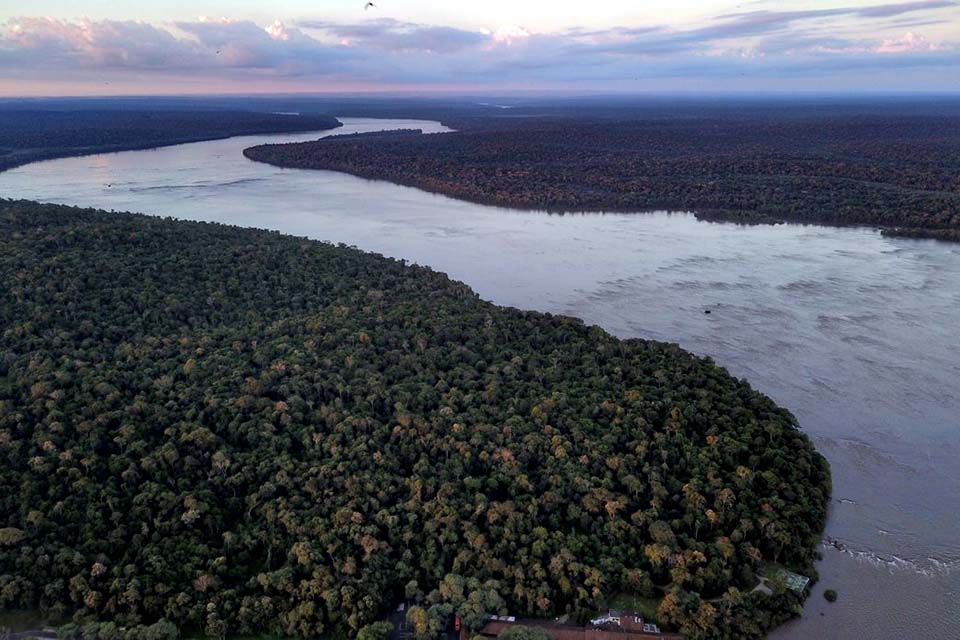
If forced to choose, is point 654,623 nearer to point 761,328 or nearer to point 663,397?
point 663,397

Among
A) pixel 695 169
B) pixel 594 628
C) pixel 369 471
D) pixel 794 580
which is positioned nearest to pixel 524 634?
pixel 594 628

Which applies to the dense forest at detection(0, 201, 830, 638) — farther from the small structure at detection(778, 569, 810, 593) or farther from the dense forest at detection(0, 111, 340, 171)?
the dense forest at detection(0, 111, 340, 171)

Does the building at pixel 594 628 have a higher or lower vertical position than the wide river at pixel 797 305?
lower

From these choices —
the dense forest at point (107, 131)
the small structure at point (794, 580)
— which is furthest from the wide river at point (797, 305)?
the dense forest at point (107, 131)

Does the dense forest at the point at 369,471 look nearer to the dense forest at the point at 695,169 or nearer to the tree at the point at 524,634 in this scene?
the tree at the point at 524,634

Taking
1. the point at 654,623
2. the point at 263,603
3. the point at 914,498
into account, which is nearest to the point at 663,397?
the point at 914,498

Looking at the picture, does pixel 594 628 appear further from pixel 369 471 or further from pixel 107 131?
pixel 107 131
